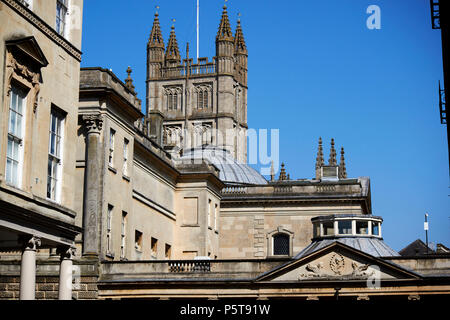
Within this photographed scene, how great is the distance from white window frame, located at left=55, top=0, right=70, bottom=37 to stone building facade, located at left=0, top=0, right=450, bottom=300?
0.52 ft

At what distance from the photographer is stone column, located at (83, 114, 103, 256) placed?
39969mm

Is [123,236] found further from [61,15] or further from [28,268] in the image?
[28,268]

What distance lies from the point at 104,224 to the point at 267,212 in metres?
25.5

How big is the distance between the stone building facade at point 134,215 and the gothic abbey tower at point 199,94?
44.7m

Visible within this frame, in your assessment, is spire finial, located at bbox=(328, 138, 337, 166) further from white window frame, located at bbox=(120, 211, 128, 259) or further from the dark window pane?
white window frame, located at bbox=(120, 211, 128, 259)

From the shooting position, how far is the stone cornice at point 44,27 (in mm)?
23203

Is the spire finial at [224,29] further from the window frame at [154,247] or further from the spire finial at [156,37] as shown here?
the window frame at [154,247]

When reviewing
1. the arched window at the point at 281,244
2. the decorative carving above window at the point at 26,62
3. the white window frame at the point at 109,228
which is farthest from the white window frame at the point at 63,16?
the arched window at the point at 281,244

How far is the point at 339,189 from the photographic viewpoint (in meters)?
64.3

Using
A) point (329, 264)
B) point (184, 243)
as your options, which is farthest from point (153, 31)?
point (329, 264)

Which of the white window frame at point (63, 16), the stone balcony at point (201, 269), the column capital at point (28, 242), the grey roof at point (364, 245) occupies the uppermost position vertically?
the white window frame at point (63, 16)

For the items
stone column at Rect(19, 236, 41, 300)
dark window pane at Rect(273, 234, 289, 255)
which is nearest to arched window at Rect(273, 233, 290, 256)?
dark window pane at Rect(273, 234, 289, 255)

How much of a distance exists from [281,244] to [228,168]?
652 inches

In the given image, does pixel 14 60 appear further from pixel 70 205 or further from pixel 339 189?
pixel 339 189
